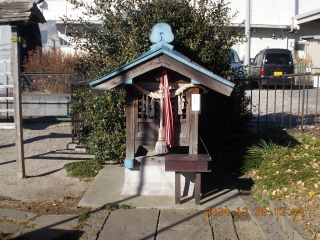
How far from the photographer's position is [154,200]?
18.9 feet

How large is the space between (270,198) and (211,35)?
3.71 meters

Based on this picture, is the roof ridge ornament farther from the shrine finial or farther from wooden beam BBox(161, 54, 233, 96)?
wooden beam BBox(161, 54, 233, 96)

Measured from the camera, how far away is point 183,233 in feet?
15.5

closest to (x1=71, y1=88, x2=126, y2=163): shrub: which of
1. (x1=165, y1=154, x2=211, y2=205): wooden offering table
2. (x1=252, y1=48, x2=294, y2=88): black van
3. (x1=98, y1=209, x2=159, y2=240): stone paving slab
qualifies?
(x1=165, y1=154, x2=211, y2=205): wooden offering table

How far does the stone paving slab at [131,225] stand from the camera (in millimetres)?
4629

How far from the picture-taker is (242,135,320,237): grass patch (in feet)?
16.0

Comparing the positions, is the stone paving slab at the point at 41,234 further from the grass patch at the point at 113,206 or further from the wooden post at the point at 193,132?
the wooden post at the point at 193,132

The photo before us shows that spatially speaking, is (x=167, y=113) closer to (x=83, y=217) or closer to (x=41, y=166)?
(x=83, y=217)

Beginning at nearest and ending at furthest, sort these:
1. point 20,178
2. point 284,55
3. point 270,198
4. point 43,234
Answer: point 43,234, point 270,198, point 20,178, point 284,55

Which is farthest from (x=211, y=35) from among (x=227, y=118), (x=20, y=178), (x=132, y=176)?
(x=20, y=178)

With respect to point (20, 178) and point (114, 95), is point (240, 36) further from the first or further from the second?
point (20, 178)

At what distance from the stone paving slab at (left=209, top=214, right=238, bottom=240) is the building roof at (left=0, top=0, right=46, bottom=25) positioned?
4703 millimetres

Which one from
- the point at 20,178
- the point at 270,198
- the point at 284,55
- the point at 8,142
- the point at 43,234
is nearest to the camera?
the point at 43,234
